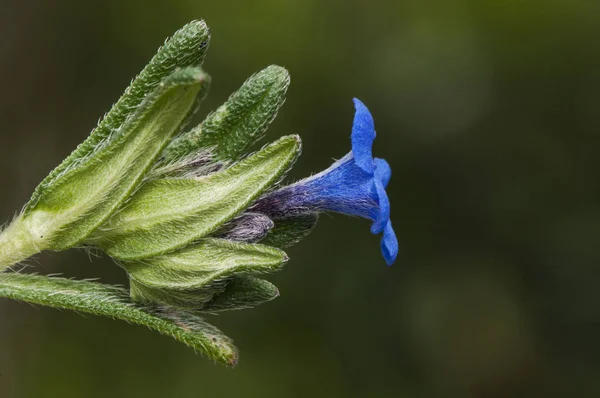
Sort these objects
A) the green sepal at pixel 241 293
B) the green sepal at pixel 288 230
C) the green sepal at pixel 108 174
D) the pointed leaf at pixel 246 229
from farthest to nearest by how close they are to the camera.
Answer: 1. the green sepal at pixel 288 230
2. the green sepal at pixel 241 293
3. the pointed leaf at pixel 246 229
4. the green sepal at pixel 108 174

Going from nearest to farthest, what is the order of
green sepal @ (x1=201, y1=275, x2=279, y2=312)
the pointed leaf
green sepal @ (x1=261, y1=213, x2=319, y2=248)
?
1. the pointed leaf
2. green sepal @ (x1=201, y1=275, x2=279, y2=312)
3. green sepal @ (x1=261, y1=213, x2=319, y2=248)

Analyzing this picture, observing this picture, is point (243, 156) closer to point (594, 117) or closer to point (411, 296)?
point (411, 296)

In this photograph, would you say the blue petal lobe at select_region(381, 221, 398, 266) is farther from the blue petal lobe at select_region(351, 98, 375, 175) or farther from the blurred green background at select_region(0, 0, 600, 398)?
the blurred green background at select_region(0, 0, 600, 398)

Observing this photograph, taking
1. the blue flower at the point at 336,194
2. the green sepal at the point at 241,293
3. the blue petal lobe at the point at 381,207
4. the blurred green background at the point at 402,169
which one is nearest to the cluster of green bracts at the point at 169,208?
the green sepal at the point at 241,293

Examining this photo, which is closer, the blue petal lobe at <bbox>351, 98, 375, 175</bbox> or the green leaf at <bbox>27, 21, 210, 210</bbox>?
the blue petal lobe at <bbox>351, 98, 375, 175</bbox>

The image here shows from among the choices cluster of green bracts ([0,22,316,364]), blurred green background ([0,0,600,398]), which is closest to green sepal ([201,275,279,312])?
cluster of green bracts ([0,22,316,364])

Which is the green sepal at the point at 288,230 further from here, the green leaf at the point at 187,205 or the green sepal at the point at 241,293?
the green leaf at the point at 187,205
